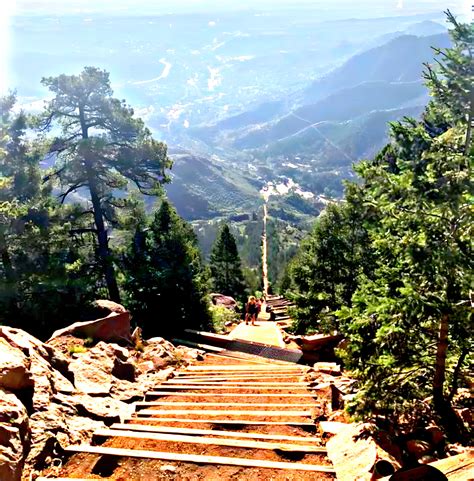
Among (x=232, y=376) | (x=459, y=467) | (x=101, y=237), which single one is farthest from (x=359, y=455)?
(x=101, y=237)

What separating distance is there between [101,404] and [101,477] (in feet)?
9.75

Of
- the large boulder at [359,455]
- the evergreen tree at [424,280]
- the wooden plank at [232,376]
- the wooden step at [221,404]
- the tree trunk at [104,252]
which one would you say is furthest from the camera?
the tree trunk at [104,252]

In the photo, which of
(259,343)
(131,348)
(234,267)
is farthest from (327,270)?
(234,267)

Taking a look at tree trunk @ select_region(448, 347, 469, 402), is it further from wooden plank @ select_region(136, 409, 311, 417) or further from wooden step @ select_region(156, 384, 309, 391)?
wooden step @ select_region(156, 384, 309, 391)

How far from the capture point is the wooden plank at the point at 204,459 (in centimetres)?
602

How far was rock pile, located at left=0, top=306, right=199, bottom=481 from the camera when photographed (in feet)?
21.0

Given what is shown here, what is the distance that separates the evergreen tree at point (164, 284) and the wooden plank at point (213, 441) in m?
15.0

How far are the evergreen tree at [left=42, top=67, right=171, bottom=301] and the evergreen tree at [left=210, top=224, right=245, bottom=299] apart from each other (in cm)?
3362

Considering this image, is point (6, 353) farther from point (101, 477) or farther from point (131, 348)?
point (131, 348)

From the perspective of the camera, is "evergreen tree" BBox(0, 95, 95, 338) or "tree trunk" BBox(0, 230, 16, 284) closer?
"evergreen tree" BBox(0, 95, 95, 338)

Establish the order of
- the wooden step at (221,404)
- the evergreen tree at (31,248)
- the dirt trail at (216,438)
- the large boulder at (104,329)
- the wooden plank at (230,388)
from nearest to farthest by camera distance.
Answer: the dirt trail at (216,438)
the wooden step at (221,404)
the wooden plank at (230,388)
the large boulder at (104,329)
the evergreen tree at (31,248)

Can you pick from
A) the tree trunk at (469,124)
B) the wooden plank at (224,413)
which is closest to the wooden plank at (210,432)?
the wooden plank at (224,413)

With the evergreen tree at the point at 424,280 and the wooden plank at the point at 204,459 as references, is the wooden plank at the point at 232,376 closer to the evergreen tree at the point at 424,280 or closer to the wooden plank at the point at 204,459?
the evergreen tree at the point at 424,280

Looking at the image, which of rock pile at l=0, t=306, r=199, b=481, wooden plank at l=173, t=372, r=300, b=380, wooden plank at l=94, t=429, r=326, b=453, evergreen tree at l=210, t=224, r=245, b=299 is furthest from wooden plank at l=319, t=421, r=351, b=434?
evergreen tree at l=210, t=224, r=245, b=299
